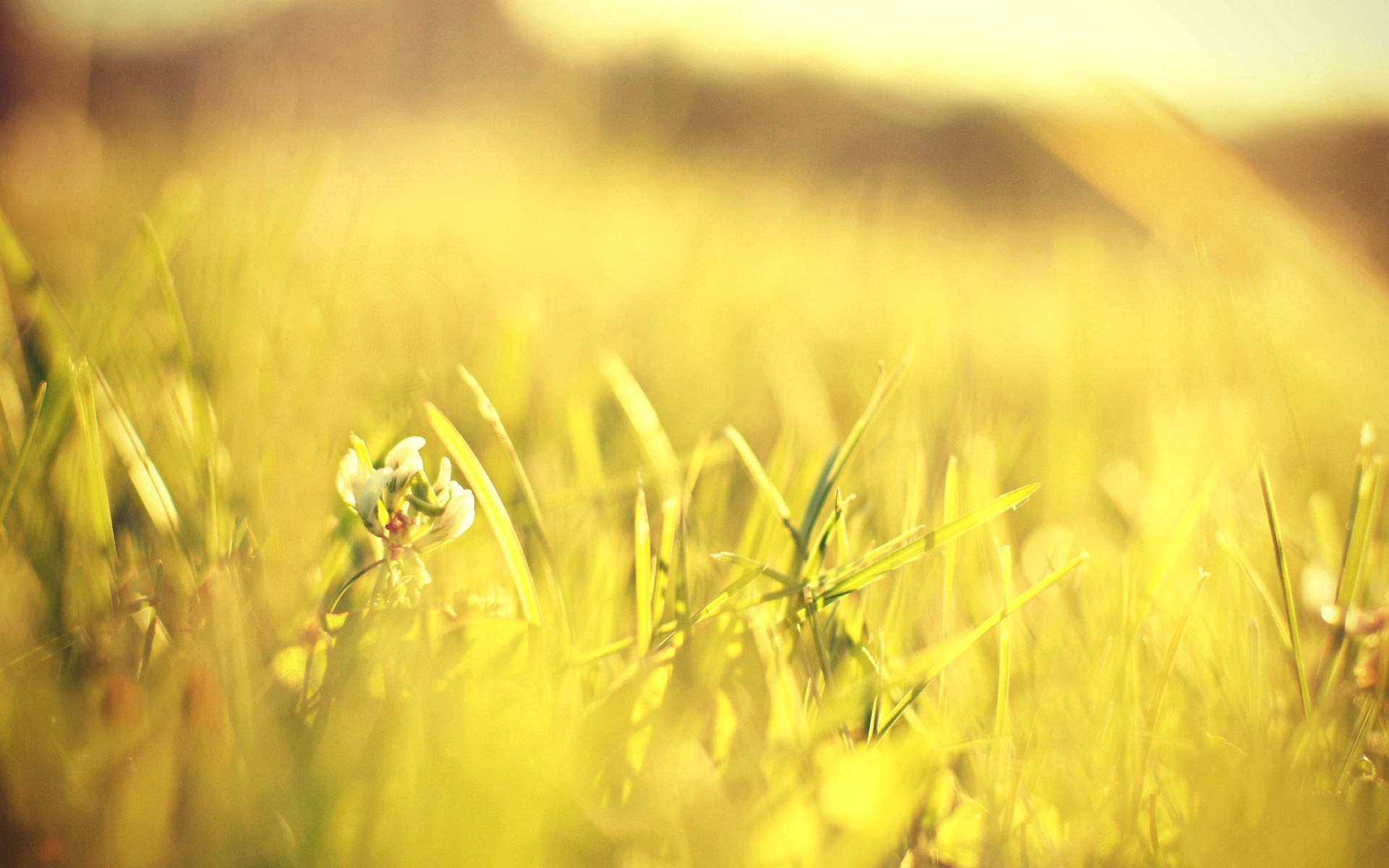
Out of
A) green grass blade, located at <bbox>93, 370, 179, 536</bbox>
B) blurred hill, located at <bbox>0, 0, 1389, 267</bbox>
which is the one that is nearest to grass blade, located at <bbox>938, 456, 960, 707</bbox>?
green grass blade, located at <bbox>93, 370, 179, 536</bbox>

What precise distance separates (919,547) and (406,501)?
0.32m

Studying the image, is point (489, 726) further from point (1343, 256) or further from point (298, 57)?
point (298, 57)

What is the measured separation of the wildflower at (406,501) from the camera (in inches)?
18.0

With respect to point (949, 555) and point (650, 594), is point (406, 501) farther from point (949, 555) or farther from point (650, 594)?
point (949, 555)

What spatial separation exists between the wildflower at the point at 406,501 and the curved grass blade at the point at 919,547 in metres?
0.24

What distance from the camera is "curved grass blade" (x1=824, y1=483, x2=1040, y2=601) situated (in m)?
0.49

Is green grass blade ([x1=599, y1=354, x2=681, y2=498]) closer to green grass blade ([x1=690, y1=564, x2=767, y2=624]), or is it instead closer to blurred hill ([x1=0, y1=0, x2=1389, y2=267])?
green grass blade ([x1=690, y1=564, x2=767, y2=624])

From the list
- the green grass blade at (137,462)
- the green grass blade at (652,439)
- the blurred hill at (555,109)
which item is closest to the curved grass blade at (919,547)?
the green grass blade at (652,439)

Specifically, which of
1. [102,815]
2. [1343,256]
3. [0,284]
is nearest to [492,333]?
[0,284]

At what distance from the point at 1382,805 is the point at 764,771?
0.35 m

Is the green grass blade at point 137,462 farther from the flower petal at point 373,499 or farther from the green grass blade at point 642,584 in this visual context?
the green grass blade at point 642,584

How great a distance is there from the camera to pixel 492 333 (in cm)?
104

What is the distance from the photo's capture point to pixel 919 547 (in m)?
0.49

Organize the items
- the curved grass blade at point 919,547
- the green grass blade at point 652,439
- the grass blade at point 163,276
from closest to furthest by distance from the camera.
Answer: the curved grass blade at point 919,547
the grass blade at point 163,276
the green grass blade at point 652,439
